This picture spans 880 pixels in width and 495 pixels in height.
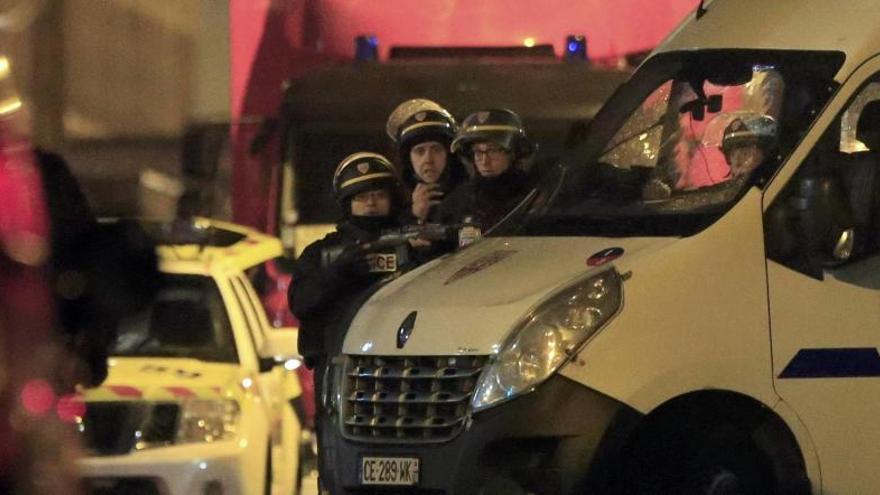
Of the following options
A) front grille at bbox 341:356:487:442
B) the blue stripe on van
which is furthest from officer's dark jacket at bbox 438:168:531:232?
the blue stripe on van

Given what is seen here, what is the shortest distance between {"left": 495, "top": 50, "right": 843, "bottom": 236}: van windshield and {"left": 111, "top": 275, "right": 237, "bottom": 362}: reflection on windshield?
2.03 metres

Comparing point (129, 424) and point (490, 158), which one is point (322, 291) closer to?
point (490, 158)

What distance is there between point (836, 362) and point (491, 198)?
6.68ft

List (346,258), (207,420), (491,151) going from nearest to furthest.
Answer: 1. (346,258)
2. (491,151)
3. (207,420)

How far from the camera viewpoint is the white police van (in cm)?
686

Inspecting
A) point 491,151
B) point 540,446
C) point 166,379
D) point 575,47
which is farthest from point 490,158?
point 575,47

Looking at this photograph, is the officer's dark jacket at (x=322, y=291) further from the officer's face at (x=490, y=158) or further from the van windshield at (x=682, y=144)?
the van windshield at (x=682, y=144)

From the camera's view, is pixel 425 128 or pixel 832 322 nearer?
pixel 832 322

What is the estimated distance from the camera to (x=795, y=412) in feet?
23.1

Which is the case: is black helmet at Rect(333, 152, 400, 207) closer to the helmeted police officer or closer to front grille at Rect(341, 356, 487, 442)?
the helmeted police officer

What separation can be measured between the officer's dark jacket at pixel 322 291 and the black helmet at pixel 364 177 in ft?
0.55

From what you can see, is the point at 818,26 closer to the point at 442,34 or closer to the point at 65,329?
the point at 65,329

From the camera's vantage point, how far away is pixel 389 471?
7.13m

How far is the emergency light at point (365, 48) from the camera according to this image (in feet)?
45.1
